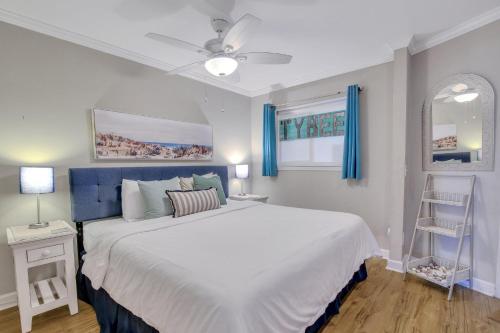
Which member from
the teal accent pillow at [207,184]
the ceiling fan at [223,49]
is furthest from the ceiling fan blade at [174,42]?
the teal accent pillow at [207,184]

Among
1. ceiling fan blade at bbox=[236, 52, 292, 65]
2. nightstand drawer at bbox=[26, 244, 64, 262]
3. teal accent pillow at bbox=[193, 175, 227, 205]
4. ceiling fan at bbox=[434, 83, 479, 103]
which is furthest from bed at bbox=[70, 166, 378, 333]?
ceiling fan at bbox=[434, 83, 479, 103]

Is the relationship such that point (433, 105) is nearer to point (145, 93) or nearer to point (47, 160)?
point (145, 93)

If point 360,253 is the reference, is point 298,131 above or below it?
above

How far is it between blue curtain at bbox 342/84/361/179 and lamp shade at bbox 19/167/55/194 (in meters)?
3.33

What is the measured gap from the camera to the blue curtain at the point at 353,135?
3244 millimetres

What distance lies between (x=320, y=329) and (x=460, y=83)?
2719 mm

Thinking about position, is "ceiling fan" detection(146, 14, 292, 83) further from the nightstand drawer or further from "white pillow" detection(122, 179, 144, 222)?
the nightstand drawer

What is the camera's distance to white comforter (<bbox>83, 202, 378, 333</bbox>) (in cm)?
112

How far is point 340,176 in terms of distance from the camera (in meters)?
3.54

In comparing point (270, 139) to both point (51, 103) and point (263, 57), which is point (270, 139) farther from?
point (51, 103)

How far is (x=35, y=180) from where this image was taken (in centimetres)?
198

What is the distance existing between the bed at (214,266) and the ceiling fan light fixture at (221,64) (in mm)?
1357

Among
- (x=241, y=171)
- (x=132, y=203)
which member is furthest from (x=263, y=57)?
(x=241, y=171)

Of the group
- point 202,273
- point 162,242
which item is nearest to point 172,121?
point 162,242
